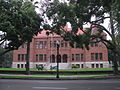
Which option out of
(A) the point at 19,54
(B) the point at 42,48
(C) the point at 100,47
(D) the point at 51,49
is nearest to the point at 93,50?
(C) the point at 100,47

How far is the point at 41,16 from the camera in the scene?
76.2 feet

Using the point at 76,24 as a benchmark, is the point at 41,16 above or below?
above

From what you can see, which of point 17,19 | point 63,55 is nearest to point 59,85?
point 17,19

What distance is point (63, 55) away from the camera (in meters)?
53.2

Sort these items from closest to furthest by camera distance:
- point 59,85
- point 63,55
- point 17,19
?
point 59,85 < point 17,19 < point 63,55

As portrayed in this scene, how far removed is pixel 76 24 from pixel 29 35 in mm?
6499

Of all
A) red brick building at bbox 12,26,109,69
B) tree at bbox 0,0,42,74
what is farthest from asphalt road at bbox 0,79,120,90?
red brick building at bbox 12,26,109,69

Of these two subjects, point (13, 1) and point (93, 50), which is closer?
point (13, 1)

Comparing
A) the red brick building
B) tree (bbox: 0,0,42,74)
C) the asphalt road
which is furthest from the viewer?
the red brick building

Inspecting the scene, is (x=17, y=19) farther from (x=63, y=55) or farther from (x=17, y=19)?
(x=63, y=55)

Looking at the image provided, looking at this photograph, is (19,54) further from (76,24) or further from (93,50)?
(76,24)

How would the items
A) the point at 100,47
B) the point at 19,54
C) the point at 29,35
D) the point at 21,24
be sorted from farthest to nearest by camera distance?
the point at 19,54 → the point at 100,47 → the point at 29,35 → the point at 21,24

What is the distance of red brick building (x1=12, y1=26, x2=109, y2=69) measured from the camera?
51.7 metres

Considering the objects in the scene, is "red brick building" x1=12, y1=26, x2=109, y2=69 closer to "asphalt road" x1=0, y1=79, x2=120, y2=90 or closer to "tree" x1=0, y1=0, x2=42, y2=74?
"tree" x1=0, y1=0, x2=42, y2=74
